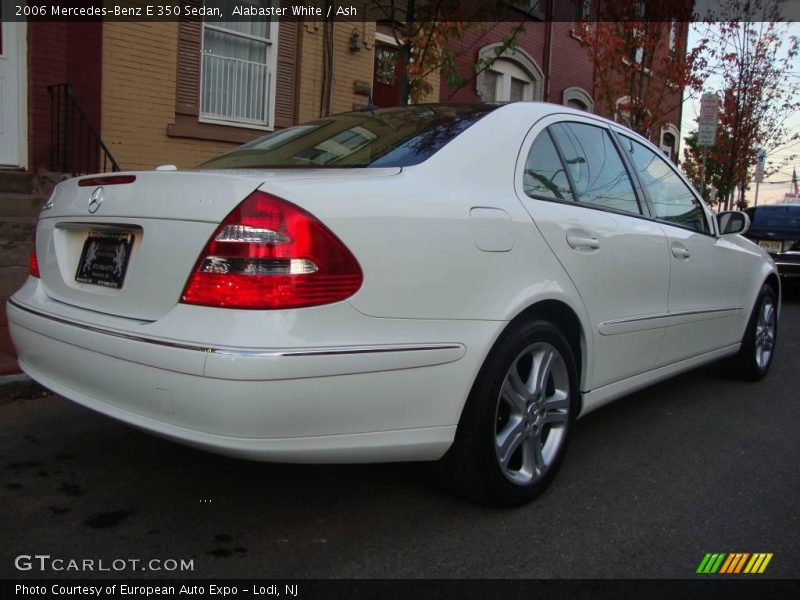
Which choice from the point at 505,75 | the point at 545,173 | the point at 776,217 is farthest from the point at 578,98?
the point at 545,173

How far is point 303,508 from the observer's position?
3.00m

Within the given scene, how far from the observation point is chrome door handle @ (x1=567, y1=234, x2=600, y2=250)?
10.5 feet

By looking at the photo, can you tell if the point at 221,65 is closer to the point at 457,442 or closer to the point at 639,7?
the point at 639,7

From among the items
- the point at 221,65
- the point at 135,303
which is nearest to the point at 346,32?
the point at 221,65

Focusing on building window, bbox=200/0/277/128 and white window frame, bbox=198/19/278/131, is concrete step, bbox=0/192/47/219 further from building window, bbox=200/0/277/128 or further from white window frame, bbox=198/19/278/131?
white window frame, bbox=198/19/278/131

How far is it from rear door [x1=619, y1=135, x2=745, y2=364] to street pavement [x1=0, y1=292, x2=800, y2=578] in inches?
27.7

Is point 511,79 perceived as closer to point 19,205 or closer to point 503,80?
point 503,80

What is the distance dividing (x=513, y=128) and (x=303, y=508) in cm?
183

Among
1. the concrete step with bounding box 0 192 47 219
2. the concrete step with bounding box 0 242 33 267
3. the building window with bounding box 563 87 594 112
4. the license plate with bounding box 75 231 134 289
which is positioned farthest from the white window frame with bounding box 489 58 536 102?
the license plate with bounding box 75 231 134 289

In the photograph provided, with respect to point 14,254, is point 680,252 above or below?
above

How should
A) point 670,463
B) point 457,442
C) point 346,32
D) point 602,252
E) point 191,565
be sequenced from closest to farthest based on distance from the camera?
point 191,565, point 457,442, point 602,252, point 670,463, point 346,32

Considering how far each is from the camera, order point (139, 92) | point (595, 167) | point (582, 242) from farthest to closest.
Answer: point (139, 92)
point (595, 167)
point (582, 242)

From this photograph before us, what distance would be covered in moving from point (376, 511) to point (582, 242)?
1.47 meters

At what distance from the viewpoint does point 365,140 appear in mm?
3145
